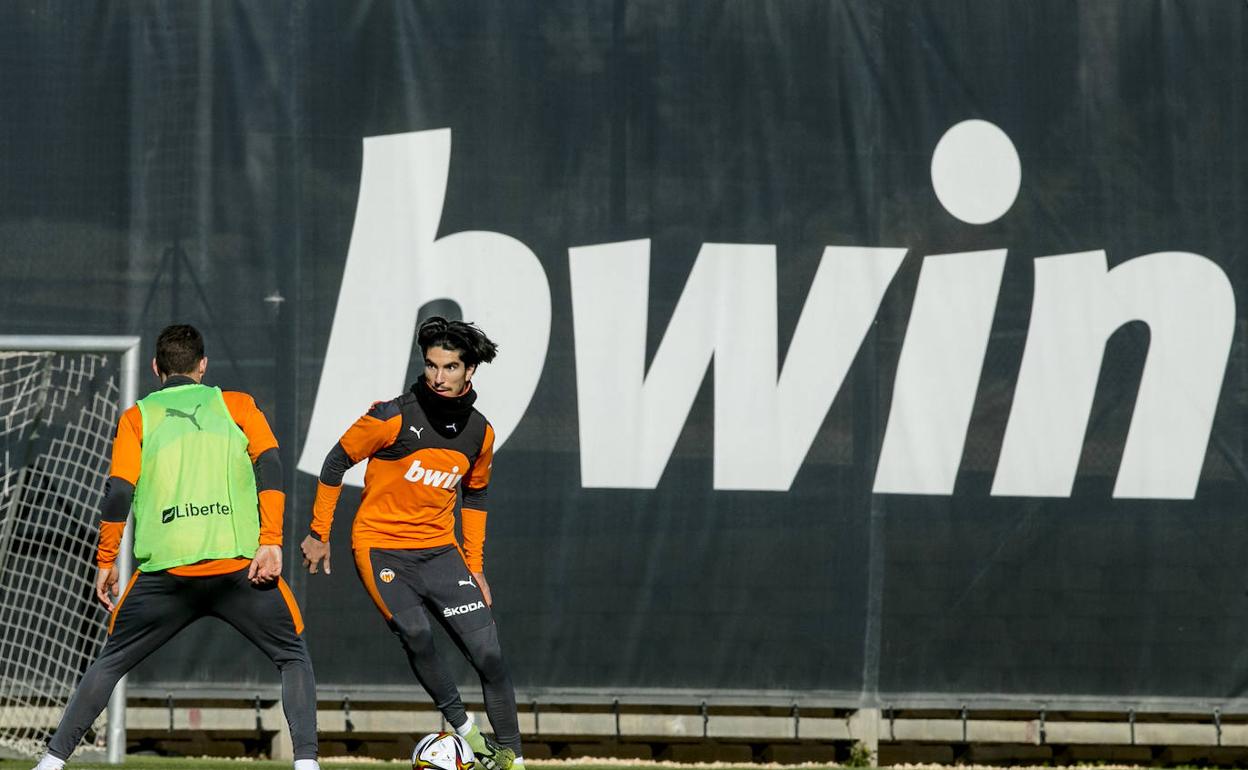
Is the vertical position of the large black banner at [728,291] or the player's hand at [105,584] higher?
the large black banner at [728,291]

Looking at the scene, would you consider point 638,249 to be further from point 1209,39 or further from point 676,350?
point 1209,39

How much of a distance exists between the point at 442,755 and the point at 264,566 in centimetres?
95

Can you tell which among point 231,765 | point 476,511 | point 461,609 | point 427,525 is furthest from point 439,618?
point 231,765

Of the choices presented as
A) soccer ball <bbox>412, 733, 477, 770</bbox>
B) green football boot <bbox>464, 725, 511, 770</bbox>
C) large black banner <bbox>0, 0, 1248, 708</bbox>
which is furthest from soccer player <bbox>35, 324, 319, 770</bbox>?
large black banner <bbox>0, 0, 1248, 708</bbox>

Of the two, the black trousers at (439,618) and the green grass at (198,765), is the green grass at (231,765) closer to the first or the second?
the green grass at (198,765)

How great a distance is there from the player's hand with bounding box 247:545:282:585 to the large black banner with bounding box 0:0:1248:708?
2.37 meters

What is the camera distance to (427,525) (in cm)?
650

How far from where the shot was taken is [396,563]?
21.1ft

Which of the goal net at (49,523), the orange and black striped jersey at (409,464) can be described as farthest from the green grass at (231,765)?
the orange and black striped jersey at (409,464)

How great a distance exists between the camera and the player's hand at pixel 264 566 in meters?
5.59

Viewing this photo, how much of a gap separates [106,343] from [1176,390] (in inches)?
218

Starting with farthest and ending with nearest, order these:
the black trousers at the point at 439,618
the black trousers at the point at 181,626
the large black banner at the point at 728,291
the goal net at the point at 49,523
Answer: the large black banner at the point at 728,291 < the goal net at the point at 49,523 < the black trousers at the point at 439,618 < the black trousers at the point at 181,626

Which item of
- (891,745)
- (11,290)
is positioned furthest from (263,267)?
(891,745)

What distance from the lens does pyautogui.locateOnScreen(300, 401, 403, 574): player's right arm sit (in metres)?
6.27
